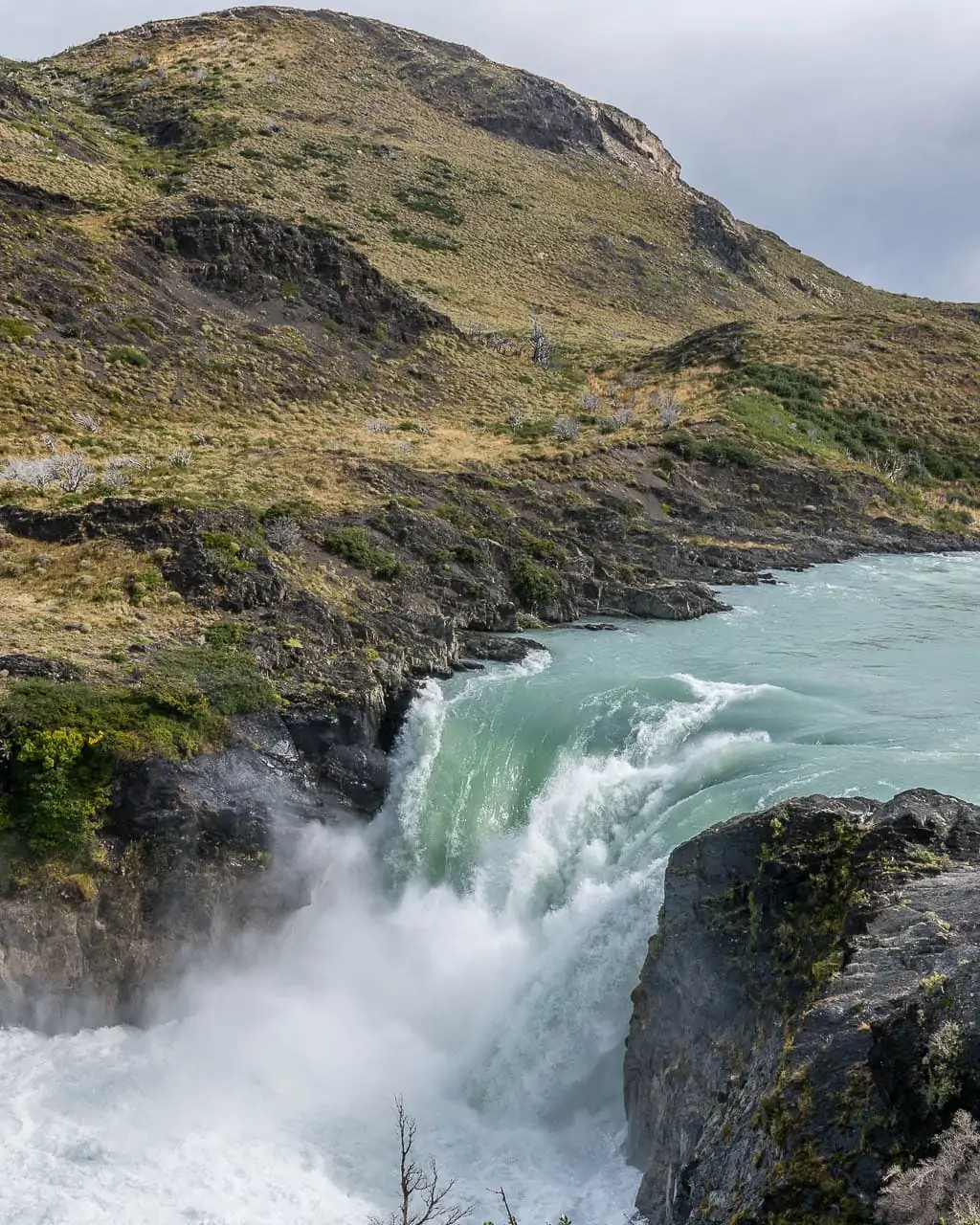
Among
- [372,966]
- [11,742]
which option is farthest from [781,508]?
[11,742]

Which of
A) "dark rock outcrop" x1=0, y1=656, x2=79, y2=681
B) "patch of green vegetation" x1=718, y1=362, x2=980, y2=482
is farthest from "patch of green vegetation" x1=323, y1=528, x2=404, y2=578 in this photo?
"patch of green vegetation" x1=718, y1=362, x2=980, y2=482

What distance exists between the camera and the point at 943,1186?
24.5 ft

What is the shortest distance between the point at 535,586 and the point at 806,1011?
20932mm

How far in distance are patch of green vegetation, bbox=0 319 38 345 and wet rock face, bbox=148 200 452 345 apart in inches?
565

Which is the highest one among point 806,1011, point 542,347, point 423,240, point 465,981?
point 423,240

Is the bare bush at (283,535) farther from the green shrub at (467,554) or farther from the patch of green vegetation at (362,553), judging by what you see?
the green shrub at (467,554)

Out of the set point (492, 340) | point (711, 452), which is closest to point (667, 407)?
point (711, 452)

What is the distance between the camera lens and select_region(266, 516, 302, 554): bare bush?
27234 millimetres

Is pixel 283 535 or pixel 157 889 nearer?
pixel 157 889

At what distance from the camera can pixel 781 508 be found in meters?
44.5

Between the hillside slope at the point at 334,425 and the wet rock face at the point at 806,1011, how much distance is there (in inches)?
333

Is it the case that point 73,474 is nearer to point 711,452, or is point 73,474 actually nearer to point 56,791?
point 56,791

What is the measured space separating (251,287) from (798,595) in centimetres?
3894

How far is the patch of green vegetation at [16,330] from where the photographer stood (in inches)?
1622
